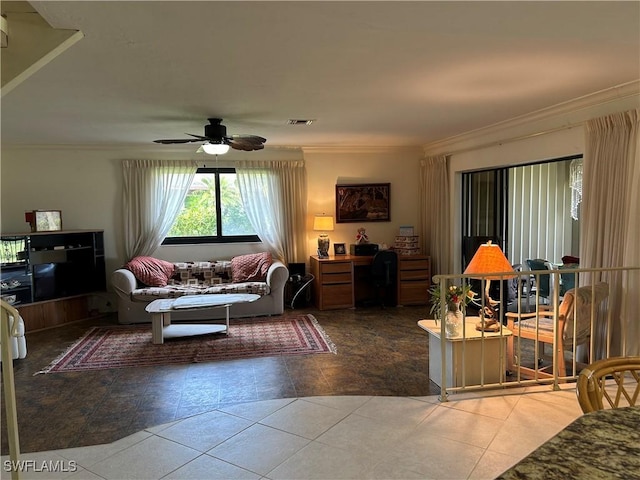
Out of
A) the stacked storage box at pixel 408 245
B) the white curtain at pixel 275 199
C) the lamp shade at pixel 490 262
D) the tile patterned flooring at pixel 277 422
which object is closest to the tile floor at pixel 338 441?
the tile patterned flooring at pixel 277 422

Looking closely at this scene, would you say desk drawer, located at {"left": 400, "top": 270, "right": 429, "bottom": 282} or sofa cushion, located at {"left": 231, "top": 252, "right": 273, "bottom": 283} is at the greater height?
sofa cushion, located at {"left": 231, "top": 252, "right": 273, "bottom": 283}

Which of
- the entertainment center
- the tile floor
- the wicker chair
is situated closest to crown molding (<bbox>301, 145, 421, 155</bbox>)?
the entertainment center

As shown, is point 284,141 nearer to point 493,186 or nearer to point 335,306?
point 335,306

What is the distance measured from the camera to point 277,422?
2750mm

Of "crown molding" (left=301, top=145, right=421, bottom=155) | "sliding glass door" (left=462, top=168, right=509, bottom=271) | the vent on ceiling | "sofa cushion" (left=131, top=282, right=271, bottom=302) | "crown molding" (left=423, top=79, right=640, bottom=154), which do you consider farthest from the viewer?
"crown molding" (left=301, top=145, right=421, bottom=155)

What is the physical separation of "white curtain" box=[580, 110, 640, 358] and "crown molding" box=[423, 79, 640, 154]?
6.8 inches

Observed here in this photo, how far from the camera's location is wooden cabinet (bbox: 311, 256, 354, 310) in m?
6.27

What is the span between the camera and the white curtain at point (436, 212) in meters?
6.51

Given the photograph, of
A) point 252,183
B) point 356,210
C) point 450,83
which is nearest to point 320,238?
point 356,210

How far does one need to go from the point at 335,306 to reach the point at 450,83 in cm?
371

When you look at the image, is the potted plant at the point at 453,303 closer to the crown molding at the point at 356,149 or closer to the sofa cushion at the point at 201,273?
the sofa cushion at the point at 201,273

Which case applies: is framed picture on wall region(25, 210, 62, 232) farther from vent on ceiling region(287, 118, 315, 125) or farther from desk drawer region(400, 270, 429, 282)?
desk drawer region(400, 270, 429, 282)

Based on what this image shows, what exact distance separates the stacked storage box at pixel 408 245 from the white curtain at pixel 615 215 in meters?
2.88

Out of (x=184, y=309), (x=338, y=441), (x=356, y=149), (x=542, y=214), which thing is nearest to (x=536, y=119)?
(x=542, y=214)
